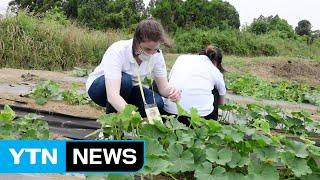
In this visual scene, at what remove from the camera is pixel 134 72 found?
363cm

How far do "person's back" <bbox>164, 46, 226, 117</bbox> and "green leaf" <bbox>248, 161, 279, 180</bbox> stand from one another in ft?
3.60

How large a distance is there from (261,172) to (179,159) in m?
0.41

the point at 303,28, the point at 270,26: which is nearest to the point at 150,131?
the point at 270,26

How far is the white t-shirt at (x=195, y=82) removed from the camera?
12.2 feet

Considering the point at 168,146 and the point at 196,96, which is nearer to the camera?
A: the point at 168,146

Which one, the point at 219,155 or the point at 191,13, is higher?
the point at 191,13

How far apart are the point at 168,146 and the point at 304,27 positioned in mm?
27362

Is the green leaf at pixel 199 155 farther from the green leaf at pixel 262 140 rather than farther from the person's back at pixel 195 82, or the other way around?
the person's back at pixel 195 82

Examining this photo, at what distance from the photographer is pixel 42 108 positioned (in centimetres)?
488

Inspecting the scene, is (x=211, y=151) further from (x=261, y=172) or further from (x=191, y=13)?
(x=191, y=13)

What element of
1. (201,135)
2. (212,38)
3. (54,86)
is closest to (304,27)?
(212,38)

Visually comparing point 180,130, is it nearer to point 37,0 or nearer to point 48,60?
point 48,60

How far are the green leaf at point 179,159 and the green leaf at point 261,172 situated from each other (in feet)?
0.96

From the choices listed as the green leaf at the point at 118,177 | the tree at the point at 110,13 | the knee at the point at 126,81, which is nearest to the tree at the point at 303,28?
the tree at the point at 110,13
